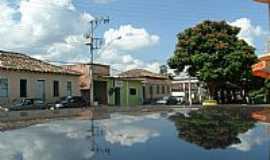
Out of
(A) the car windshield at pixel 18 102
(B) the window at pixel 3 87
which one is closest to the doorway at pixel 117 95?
(A) the car windshield at pixel 18 102

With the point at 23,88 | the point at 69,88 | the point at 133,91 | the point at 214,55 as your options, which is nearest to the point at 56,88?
the point at 69,88

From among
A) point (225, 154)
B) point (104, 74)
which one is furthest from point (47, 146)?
point (104, 74)

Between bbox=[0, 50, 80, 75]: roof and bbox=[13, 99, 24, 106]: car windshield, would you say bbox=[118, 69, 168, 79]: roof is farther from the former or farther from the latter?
bbox=[13, 99, 24, 106]: car windshield

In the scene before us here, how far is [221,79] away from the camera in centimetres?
4406

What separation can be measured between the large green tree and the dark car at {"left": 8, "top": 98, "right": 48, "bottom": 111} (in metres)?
14.8

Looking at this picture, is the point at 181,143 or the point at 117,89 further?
the point at 117,89

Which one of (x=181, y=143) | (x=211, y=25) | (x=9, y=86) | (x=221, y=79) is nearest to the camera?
(x=181, y=143)

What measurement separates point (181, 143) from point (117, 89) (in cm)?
5244

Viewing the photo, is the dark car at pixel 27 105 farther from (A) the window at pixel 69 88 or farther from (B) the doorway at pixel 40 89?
(A) the window at pixel 69 88

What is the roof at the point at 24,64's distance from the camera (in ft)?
135

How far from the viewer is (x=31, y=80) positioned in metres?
42.9

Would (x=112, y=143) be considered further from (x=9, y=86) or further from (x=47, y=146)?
(x=9, y=86)

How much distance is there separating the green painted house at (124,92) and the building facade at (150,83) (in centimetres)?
117

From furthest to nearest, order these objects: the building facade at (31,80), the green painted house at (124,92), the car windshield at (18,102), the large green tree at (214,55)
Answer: the green painted house at (124,92) → the large green tree at (214,55) → the building facade at (31,80) → the car windshield at (18,102)
